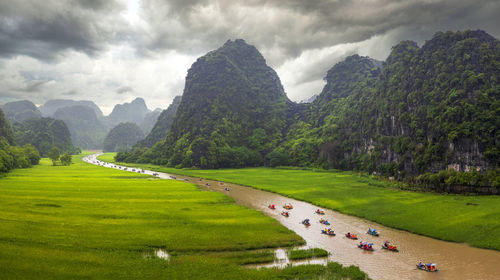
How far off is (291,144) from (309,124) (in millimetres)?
26852

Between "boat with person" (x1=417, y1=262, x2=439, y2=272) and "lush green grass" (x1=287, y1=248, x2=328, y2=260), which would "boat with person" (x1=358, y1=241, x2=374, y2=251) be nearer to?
"lush green grass" (x1=287, y1=248, x2=328, y2=260)

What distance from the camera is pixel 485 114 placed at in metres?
71.6

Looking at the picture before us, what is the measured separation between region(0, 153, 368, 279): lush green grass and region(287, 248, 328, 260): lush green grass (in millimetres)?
2436

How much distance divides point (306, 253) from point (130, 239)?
19035mm

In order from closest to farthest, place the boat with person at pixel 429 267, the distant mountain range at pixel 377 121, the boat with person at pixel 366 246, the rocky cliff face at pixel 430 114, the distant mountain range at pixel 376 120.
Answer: the boat with person at pixel 429 267 → the boat with person at pixel 366 246 → the rocky cliff face at pixel 430 114 → the distant mountain range at pixel 377 121 → the distant mountain range at pixel 376 120

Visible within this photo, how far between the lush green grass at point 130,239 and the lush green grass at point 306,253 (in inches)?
95.9

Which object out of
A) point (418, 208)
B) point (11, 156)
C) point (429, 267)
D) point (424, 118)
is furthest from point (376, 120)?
point (11, 156)

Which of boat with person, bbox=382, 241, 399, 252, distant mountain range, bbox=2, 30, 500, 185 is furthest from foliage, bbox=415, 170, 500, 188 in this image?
boat with person, bbox=382, 241, 399, 252

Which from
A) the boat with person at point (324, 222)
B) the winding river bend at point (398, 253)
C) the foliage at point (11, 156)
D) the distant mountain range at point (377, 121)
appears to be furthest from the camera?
the foliage at point (11, 156)

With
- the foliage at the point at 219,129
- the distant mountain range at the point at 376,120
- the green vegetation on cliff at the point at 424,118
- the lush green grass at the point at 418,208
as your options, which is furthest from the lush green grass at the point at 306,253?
the foliage at the point at 219,129

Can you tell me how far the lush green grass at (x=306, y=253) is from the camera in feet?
93.8

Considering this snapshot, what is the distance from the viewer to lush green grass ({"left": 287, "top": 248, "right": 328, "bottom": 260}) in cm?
2859

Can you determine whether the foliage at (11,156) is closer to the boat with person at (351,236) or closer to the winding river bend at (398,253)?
the winding river bend at (398,253)

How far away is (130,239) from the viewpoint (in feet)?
98.9
